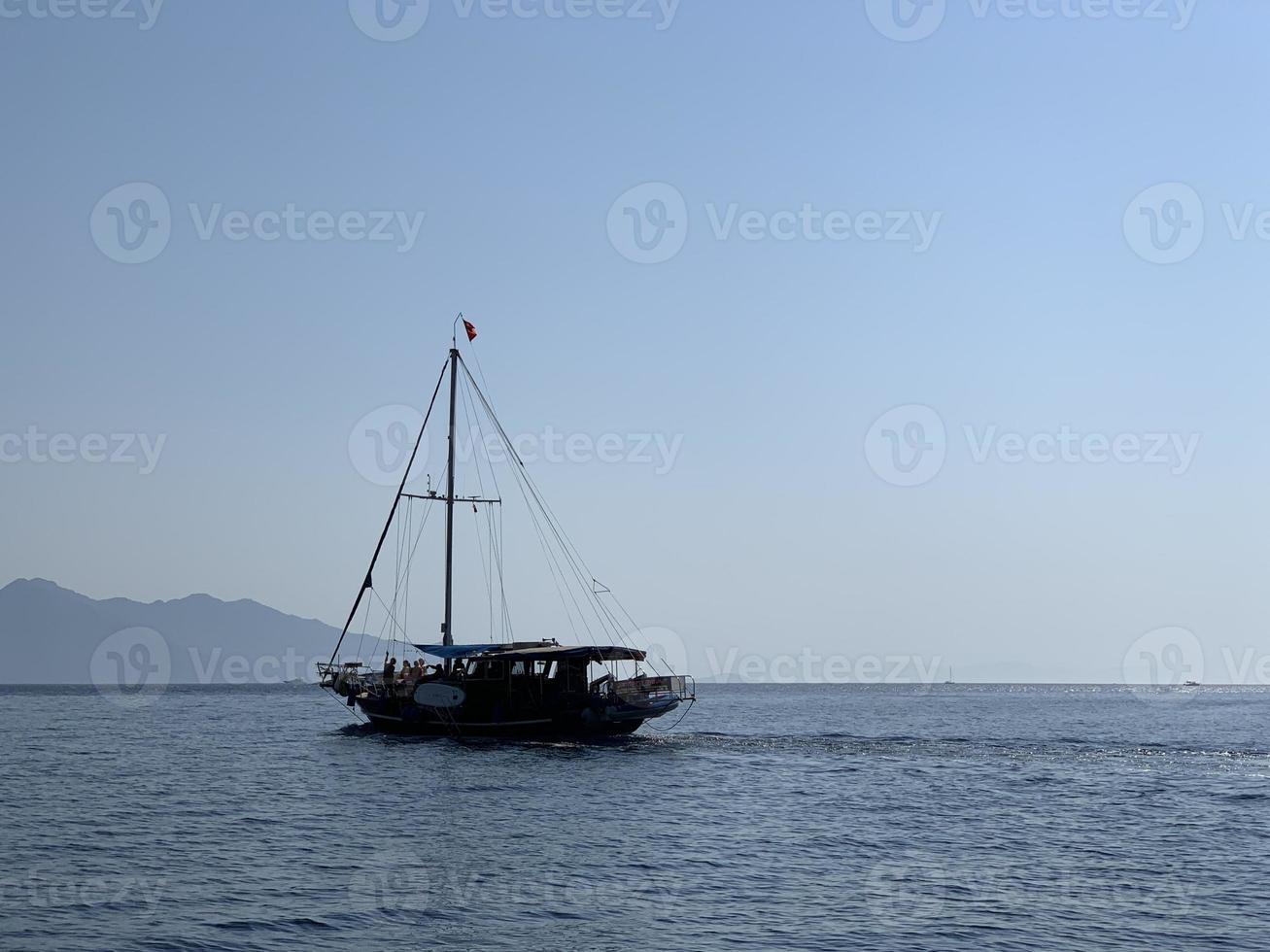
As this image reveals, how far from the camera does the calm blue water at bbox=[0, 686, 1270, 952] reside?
25391mm

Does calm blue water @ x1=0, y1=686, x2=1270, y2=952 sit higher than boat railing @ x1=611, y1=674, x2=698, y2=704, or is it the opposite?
boat railing @ x1=611, y1=674, x2=698, y2=704

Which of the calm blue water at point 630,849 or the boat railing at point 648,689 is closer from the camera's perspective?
the calm blue water at point 630,849

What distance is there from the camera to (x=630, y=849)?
35.0m

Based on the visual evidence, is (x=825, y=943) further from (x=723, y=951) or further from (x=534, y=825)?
(x=534, y=825)

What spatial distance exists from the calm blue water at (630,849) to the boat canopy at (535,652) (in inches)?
195

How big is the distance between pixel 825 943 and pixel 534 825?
16.4 metres

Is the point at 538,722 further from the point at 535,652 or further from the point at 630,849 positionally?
the point at 630,849

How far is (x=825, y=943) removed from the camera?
955 inches

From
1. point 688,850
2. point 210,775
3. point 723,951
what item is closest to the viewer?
point 723,951

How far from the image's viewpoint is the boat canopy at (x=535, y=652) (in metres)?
64.4

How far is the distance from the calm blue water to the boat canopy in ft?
16.2

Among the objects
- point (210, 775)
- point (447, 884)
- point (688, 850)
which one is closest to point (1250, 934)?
point (688, 850)

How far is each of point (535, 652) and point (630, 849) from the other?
3062 centimetres

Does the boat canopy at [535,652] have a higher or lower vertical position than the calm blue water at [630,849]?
higher
